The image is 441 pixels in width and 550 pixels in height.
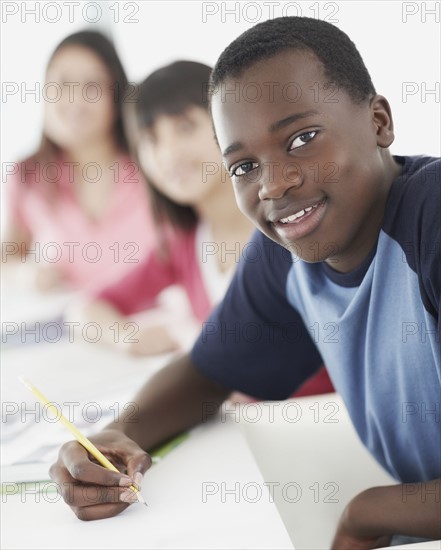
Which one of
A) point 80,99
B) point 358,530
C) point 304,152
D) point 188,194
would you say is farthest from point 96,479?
point 80,99

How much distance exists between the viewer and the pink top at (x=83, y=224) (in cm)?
225

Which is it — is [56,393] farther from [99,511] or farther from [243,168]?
[243,168]

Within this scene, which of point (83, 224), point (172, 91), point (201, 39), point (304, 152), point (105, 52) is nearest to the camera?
point (304, 152)

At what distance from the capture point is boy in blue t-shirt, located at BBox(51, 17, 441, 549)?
788 millimetres

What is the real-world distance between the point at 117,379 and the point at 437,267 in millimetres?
648

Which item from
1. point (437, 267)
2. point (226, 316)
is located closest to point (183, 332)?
point (226, 316)

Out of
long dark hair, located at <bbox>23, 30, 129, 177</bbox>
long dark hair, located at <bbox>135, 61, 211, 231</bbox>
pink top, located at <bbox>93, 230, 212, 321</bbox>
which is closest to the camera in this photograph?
long dark hair, located at <bbox>135, 61, 211, 231</bbox>

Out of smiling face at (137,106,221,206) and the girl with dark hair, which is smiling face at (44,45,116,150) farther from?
smiling face at (137,106,221,206)

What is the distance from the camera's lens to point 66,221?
7.83 feet

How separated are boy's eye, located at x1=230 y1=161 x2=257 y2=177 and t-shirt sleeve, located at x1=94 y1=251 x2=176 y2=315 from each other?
0.94 metres

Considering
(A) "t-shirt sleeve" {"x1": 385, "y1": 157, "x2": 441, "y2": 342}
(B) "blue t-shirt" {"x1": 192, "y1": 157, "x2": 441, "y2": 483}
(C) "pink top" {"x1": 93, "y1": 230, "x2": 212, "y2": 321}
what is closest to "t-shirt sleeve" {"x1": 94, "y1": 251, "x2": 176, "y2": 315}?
(C) "pink top" {"x1": 93, "y1": 230, "x2": 212, "y2": 321}

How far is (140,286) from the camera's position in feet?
5.90

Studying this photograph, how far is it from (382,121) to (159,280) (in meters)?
1.02

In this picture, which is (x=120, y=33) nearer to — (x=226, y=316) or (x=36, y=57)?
(x=36, y=57)
